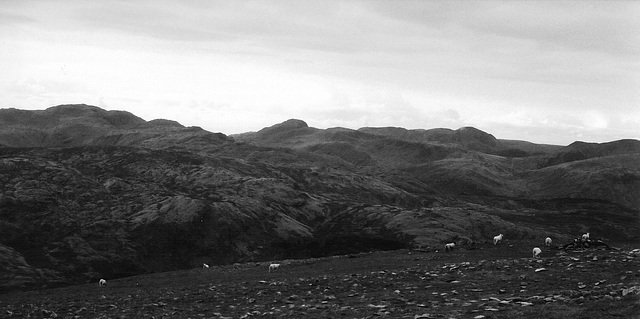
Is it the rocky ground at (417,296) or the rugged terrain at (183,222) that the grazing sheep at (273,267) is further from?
the rugged terrain at (183,222)

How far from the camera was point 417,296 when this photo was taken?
27.7m

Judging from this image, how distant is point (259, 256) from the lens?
3607 inches

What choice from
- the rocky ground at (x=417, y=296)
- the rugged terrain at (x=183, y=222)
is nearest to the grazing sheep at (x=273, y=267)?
the rocky ground at (x=417, y=296)

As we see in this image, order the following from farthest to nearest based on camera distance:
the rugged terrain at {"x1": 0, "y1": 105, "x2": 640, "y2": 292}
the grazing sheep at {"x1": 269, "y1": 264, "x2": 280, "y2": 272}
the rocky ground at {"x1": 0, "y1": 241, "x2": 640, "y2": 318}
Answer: the rugged terrain at {"x1": 0, "y1": 105, "x2": 640, "y2": 292}, the grazing sheep at {"x1": 269, "y1": 264, "x2": 280, "y2": 272}, the rocky ground at {"x1": 0, "y1": 241, "x2": 640, "y2": 318}

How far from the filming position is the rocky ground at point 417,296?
21.7m

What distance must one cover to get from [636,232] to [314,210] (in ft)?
248

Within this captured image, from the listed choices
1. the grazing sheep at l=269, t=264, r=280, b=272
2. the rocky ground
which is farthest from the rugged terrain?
the rocky ground

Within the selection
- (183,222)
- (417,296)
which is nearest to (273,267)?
(417,296)

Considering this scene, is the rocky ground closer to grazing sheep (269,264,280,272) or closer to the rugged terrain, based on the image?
grazing sheep (269,264,280,272)

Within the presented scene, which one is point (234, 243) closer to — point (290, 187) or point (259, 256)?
point (259, 256)

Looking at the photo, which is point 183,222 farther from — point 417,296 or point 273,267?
point 417,296

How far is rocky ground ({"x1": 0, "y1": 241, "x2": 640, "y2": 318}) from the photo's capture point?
21688 millimetres

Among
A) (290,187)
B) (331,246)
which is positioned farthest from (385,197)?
(331,246)

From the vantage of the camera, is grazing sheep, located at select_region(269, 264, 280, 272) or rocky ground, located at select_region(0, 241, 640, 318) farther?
grazing sheep, located at select_region(269, 264, 280, 272)
